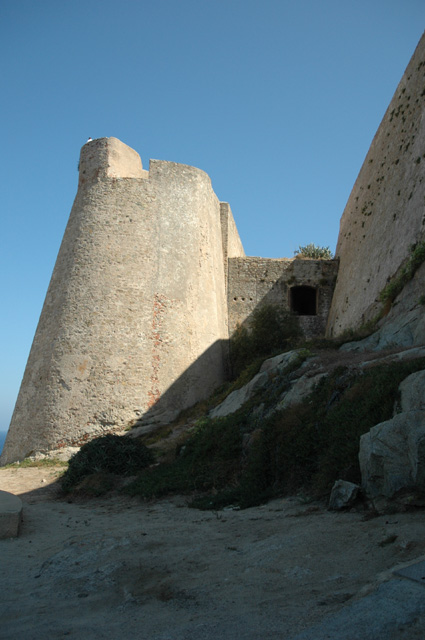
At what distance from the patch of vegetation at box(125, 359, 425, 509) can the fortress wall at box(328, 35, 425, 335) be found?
6138 mm

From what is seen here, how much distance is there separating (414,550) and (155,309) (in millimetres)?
12172

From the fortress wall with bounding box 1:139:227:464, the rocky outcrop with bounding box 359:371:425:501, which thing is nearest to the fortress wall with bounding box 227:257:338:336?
the fortress wall with bounding box 1:139:227:464

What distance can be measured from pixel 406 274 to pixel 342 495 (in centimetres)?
759

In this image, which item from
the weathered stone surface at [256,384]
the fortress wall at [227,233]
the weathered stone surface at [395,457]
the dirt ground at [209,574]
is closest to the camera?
the dirt ground at [209,574]

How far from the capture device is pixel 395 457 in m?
4.79

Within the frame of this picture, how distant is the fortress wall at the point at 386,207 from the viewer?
13.2 m

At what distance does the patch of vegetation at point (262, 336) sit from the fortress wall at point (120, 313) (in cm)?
92

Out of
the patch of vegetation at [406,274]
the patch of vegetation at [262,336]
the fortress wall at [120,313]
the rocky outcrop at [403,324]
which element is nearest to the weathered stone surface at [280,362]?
the rocky outcrop at [403,324]

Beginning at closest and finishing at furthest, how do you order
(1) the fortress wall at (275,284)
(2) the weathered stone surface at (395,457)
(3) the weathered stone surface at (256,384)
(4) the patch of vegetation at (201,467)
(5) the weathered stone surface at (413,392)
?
1. (2) the weathered stone surface at (395,457)
2. (5) the weathered stone surface at (413,392)
3. (4) the patch of vegetation at (201,467)
4. (3) the weathered stone surface at (256,384)
5. (1) the fortress wall at (275,284)

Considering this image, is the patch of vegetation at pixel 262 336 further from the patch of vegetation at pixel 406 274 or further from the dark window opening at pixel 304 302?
the patch of vegetation at pixel 406 274

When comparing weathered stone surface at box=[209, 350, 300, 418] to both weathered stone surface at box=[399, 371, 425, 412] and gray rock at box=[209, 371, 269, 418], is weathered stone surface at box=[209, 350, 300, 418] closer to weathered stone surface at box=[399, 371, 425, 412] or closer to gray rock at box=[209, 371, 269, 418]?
gray rock at box=[209, 371, 269, 418]

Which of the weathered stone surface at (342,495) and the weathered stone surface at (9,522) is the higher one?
the weathered stone surface at (342,495)

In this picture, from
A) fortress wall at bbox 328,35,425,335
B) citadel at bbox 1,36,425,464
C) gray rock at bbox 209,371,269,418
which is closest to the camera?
gray rock at bbox 209,371,269,418

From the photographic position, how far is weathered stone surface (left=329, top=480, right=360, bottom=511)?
16.5ft
